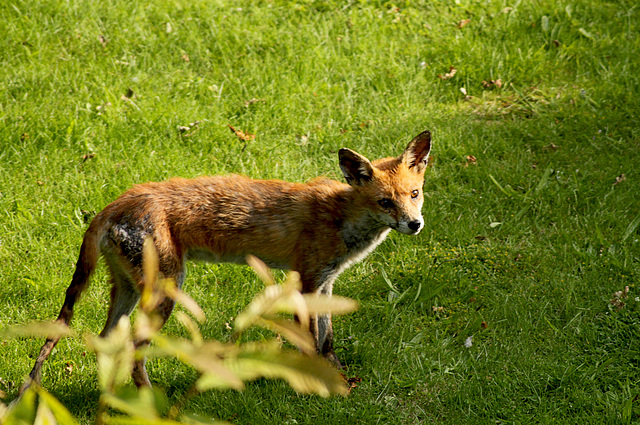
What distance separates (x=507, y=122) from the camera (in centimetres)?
812

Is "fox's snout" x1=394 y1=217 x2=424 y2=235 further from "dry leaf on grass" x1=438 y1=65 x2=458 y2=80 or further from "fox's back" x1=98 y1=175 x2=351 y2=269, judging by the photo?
"dry leaf on grass" x1=438 y1=65 x2=458 y2=80

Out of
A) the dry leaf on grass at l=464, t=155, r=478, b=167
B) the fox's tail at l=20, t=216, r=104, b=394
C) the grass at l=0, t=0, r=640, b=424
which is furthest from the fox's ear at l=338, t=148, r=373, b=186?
the dry leaf on grass at l=464, t=155, r=478, b=167

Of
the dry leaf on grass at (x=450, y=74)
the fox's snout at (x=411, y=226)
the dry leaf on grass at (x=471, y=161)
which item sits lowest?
the dry leaf on grass at (x=471, y=161)

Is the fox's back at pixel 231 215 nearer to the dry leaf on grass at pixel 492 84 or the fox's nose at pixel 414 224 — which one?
the fox's nose at pixel 414 224

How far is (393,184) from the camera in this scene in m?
5.37

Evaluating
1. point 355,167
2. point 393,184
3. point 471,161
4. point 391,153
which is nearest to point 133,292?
point 355,167

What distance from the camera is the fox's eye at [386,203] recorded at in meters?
5.32

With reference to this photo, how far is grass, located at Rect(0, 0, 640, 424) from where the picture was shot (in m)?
5.40

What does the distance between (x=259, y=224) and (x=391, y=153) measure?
2.68 m

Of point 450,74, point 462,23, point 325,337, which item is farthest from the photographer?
point 462,23

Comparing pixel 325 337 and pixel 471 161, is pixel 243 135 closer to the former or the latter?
pixel 471 161

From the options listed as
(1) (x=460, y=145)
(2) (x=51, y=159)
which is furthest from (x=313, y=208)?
(2) (x=51, y=159)

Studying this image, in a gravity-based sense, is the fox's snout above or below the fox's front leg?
above

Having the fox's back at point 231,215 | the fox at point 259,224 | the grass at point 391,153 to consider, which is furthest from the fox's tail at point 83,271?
the grass at point 391,153
